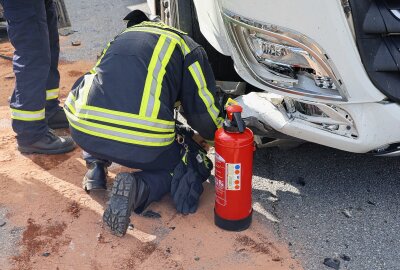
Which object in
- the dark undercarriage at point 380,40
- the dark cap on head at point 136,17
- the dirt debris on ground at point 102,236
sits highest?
the dark undercarriage at point 380,40

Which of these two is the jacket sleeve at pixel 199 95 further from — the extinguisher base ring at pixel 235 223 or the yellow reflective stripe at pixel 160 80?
the extinguisher base ring at pixel 235 223

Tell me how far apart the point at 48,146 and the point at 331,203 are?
1933 mm

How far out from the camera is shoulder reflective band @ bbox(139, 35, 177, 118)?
8.97 feet

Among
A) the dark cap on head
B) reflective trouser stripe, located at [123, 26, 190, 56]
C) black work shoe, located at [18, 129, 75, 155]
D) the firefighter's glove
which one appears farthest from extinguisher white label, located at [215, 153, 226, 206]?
black work shoe, located at [18, 129, 75, 155]

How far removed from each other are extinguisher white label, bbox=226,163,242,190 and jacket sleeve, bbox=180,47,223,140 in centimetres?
37

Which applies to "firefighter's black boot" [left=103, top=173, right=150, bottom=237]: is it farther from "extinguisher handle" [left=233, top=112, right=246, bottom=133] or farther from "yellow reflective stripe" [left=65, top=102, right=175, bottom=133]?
"extinguisher handle" [left=233, top=112, right=246, bottom=133]

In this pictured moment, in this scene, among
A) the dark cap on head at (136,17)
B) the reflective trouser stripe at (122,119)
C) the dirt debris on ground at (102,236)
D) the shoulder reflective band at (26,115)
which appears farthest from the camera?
the shoulder reflective band at (26,115)

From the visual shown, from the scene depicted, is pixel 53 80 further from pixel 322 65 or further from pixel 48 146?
pixel 322 65

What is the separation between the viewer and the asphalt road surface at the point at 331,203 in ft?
8.62

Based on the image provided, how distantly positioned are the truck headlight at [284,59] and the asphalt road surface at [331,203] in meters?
0.74

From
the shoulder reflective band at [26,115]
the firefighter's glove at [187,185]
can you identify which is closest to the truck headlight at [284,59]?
the firefighter's glove at [187,185]

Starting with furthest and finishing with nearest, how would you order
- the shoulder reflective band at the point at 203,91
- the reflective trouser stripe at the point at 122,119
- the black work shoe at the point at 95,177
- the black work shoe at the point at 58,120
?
the black work shoe at the point at 58,120, the black work shoe at the point at 95,177, the shoulder reflective band at the point at 203,91, the reflective trouser stripe at the point at 122,119

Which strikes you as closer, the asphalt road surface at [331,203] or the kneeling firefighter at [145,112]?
the asphalt road surface at [331,203]

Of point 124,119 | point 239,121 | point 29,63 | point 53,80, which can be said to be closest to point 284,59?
point 239,121
